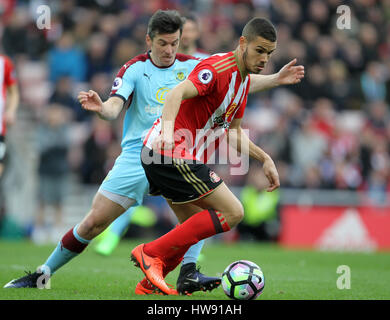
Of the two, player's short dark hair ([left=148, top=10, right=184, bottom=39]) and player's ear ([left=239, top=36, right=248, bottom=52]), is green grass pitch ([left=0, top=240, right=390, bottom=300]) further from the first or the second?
player's short dark hair ([left=148, top=10, right=184, bottom=39])

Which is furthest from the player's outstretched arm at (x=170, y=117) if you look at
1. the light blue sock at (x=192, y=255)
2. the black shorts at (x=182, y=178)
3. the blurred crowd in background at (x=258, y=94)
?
the blurred crowd in background at (x=258, y=94)

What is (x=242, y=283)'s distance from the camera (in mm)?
5668

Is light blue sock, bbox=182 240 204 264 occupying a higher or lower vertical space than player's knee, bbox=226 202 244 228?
lower

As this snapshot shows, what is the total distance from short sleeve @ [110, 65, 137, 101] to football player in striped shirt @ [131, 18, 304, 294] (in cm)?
61

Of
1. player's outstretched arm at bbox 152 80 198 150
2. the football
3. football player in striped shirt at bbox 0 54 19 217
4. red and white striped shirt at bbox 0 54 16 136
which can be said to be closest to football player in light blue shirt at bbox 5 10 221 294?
the football

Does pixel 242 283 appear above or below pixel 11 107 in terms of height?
below

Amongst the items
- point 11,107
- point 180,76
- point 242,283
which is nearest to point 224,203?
point 242,283

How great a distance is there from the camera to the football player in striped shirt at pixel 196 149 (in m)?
5.43

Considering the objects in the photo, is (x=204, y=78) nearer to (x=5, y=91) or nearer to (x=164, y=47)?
(x=164, y=47)

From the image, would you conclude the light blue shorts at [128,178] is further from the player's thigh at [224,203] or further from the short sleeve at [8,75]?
the short sleeve at [8,75]

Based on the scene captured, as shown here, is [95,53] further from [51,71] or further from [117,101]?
[117,101]

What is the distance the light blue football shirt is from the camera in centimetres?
652

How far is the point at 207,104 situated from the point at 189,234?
1069mm

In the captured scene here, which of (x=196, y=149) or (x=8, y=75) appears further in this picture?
(x=8, y=75)
